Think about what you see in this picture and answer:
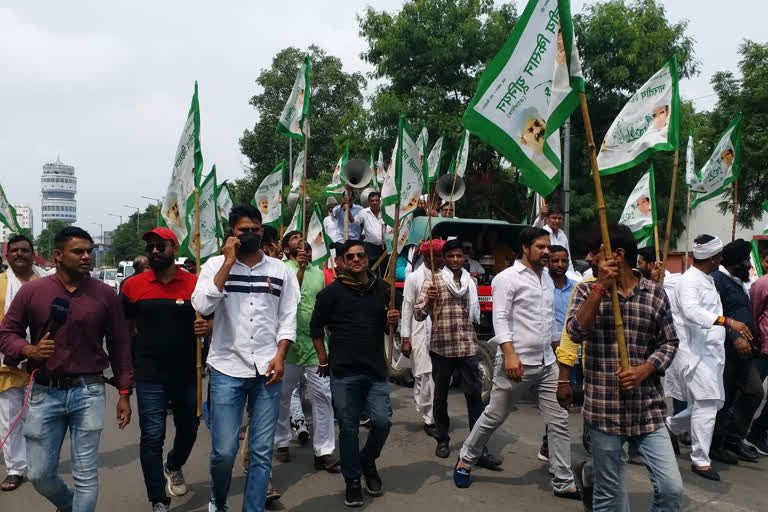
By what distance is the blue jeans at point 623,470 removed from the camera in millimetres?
3529

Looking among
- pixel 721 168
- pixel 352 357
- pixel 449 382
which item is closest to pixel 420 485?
pixel 449 382

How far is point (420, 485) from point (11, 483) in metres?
3.14

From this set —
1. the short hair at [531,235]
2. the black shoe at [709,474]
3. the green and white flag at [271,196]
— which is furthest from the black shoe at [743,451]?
the green and white flag at [271,196]

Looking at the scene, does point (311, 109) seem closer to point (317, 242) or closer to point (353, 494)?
point (317, 242)

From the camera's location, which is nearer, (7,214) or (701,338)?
(701,338)

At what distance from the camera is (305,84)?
7.65 m

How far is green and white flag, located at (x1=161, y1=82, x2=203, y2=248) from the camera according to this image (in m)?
5.44

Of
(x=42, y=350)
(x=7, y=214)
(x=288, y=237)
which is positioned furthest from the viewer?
(x=7, y=214)

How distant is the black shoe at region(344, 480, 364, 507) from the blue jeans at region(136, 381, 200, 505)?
1.20 metres

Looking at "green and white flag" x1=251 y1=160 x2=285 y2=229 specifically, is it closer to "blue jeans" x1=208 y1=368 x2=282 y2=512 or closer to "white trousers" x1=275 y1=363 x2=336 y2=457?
"white trousers" x1=275 y1=363 x2=336 y2=457

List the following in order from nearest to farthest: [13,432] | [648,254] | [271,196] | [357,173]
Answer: [13,432] → [648,254] → [271,196] → [357,173]

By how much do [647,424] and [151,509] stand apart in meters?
3.37

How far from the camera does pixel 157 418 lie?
453 cm

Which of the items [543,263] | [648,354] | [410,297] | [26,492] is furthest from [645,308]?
[26,492]
